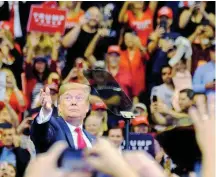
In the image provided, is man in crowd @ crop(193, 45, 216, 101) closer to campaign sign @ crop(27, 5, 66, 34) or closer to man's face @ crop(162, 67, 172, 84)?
man's face @ crop(162, 67, 172, 84)

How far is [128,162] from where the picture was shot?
83 cm

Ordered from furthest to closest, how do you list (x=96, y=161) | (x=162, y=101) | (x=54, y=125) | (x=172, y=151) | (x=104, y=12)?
(x=104, y=12) < (x=162, y=101) < (x=54, y=125) < (x=172, y=151) < (x=96, y=161)

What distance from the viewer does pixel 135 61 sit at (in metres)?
4.54

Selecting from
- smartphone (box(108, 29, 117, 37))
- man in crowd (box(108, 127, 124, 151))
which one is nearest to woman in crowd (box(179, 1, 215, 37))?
smartphone (box(108, 29, 117, 37))

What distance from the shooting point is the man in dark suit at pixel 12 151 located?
3.78m

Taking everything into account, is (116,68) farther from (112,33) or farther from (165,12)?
(165,12)

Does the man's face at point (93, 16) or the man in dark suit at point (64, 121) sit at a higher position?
the man's face at point (93, 16)

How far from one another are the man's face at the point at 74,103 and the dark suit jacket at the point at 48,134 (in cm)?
6

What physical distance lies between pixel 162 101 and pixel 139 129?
14.5 inches

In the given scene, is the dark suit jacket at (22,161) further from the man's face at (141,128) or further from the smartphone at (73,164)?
the smartphone at (73,164)

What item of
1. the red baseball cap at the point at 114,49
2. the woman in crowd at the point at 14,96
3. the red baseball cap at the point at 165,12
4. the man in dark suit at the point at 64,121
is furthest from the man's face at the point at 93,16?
the man in dark suit at the point at 64,121

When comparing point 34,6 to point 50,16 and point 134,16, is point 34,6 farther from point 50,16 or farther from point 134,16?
point 134,16

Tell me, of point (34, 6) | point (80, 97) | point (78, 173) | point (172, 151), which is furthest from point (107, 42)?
point (78, 173)

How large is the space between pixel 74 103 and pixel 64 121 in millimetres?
77
